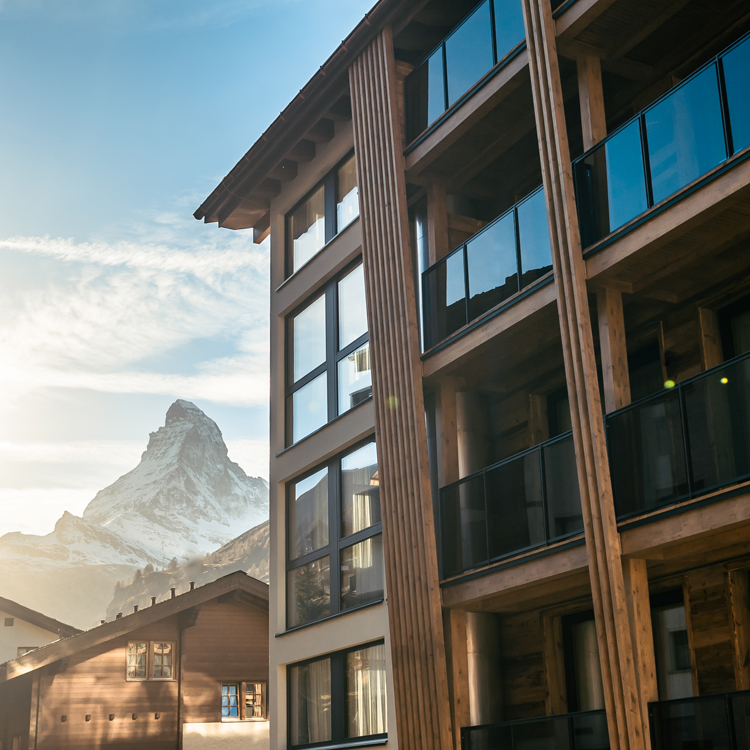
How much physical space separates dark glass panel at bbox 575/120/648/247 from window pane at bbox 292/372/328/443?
240 inches

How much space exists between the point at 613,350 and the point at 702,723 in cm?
353

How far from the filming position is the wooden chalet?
73.2 ft

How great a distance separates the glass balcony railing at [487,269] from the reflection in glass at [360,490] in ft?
7.13

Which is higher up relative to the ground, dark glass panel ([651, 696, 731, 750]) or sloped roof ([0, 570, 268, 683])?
sloped roof ([0, 570, 268, 683])

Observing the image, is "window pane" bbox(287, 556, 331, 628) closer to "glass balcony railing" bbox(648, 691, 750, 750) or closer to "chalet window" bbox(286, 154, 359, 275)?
"chalet window" bbox(286, 154, 359, 275)

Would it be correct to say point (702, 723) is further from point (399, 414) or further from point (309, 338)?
point (309, 338)

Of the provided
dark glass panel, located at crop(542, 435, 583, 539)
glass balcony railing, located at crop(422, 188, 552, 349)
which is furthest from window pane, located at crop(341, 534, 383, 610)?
dark glass panel, located at crop(542, 435, 583, 539)

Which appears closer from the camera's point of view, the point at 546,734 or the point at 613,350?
the point at 613,350

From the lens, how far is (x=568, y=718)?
31.5 ft

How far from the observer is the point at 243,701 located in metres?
24.2

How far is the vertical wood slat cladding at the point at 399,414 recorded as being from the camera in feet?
37.4

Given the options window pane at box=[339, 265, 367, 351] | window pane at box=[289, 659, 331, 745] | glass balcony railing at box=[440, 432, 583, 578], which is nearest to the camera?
glass balcony railing at box=[440, 432, 583, 578]

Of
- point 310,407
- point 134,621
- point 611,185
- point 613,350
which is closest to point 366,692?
point 310,407

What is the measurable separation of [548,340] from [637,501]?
114 inches
